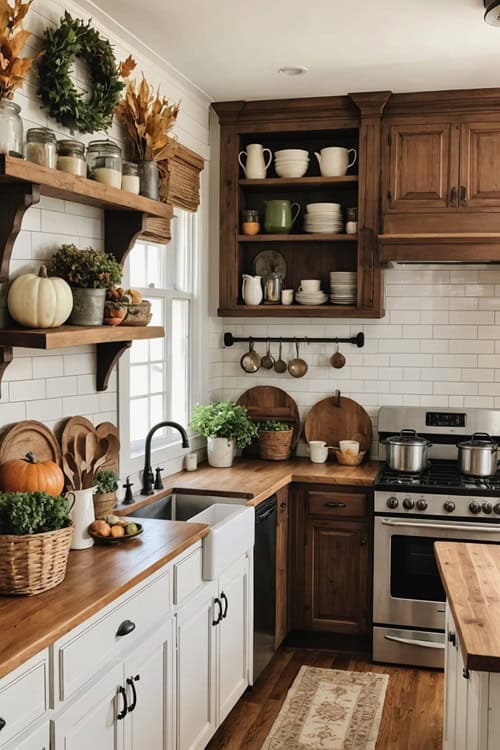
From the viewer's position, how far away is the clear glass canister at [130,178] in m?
3.44

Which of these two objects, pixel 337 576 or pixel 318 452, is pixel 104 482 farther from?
pixel 318 452

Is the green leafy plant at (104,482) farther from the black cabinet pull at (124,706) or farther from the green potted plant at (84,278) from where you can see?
the black cabinet pull at (124,706)

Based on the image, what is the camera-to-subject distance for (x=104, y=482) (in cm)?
332

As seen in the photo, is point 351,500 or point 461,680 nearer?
point 461,680

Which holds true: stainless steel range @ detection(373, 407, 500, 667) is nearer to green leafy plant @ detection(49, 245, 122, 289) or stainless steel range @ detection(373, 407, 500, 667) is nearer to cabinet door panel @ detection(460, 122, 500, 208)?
cabinet door panel @ detection(460, 122, 500, 208)

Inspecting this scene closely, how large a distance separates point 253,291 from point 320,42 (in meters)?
1.56

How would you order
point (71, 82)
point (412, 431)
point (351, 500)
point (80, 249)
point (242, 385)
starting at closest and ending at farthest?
point (71, 82) → point (80, 249) → point (351, 500) → point (412, 431) → point (242, 385)

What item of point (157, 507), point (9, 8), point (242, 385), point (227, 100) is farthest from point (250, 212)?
point (9, 8)

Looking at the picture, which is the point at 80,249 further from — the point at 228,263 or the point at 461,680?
the point at 461,680

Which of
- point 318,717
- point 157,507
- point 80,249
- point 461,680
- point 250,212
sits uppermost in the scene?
point 250,212

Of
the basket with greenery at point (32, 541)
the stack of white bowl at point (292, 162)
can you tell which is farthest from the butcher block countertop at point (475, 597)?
the stack of white bowl at point (292, 162)

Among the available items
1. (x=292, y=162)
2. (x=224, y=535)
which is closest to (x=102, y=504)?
(x=224, y=535)

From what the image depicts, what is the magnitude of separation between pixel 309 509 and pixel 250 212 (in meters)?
1.76

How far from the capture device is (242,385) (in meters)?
5.33
